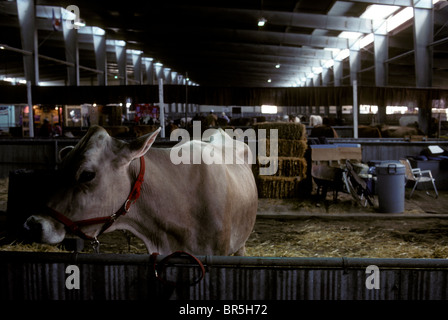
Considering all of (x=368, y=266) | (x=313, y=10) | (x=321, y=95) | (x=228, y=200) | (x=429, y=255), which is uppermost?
(x=313, y=10)

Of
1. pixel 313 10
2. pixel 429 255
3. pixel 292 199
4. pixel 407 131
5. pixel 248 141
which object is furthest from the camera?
pixel 313 10

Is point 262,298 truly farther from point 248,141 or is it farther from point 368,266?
point 248,141

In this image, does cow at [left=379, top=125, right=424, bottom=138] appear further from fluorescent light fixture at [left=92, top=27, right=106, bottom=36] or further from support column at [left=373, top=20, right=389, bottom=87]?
fluorescent light fixture at [left=92, top=27, right=106, bottom=36]

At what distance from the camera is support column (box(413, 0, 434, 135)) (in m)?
19.4

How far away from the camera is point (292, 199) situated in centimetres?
1034

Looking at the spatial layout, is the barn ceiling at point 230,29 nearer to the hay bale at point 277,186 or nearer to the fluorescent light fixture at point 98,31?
the fluorescent light fixture at point 98,31

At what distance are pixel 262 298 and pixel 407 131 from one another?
19.7 m

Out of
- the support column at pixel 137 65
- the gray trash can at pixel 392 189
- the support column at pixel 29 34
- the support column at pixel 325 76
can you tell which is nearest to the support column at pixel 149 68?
the support column at pixel 137 65

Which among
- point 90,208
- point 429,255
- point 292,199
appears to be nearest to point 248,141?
point 292,199

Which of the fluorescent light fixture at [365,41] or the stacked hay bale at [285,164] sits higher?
the fluorescent light fixture at [365,41]

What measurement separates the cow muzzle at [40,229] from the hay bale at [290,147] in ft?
30.1

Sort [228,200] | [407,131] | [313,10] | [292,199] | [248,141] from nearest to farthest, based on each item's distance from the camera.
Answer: [228,200]
[292,199]
[248,141]
[407,131]
[313,10]

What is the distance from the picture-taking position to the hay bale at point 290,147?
10.8m

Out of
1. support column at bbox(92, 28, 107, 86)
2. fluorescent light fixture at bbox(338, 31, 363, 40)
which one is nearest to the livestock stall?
fluorescent light fixture at bbox(338, 31, 363, 40)
